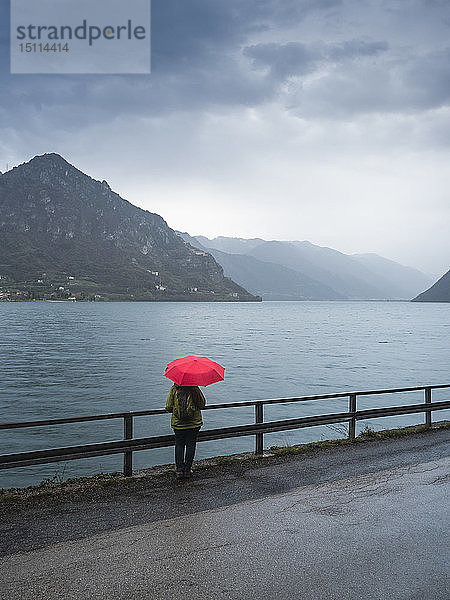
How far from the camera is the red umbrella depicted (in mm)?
8875

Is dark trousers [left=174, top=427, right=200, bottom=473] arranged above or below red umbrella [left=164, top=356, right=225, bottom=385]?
below

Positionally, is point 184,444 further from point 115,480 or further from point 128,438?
point 115,480

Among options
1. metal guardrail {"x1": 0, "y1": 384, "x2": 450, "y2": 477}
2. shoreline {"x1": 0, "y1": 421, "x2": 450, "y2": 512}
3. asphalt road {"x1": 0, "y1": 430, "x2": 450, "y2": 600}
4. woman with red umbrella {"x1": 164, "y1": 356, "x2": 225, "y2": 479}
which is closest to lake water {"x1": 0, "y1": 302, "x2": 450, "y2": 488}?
shoreline {"x1": 0, "y1": 421, "x2": 450, "y2": 512}

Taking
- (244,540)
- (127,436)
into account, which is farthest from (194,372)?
(244,540)

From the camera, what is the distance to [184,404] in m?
9.19

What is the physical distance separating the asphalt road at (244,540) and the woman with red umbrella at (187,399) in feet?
1.71

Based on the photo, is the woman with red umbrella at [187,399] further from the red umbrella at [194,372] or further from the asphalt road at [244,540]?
the asphalt road at [244,540]

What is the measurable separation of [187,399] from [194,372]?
1.77 feet

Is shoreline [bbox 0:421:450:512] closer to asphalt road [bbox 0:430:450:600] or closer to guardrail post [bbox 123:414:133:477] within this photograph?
guardrail post [bbox 123:414:133:477]

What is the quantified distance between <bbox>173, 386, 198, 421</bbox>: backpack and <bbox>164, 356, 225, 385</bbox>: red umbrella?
0.29 m

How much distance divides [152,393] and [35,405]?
7.42 meters

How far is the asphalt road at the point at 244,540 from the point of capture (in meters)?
5.35

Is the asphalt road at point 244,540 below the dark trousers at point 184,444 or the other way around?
below

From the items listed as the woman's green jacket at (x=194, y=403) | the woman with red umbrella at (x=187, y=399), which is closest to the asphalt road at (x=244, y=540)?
the woman with red umbrella at (x=187, y=399)
